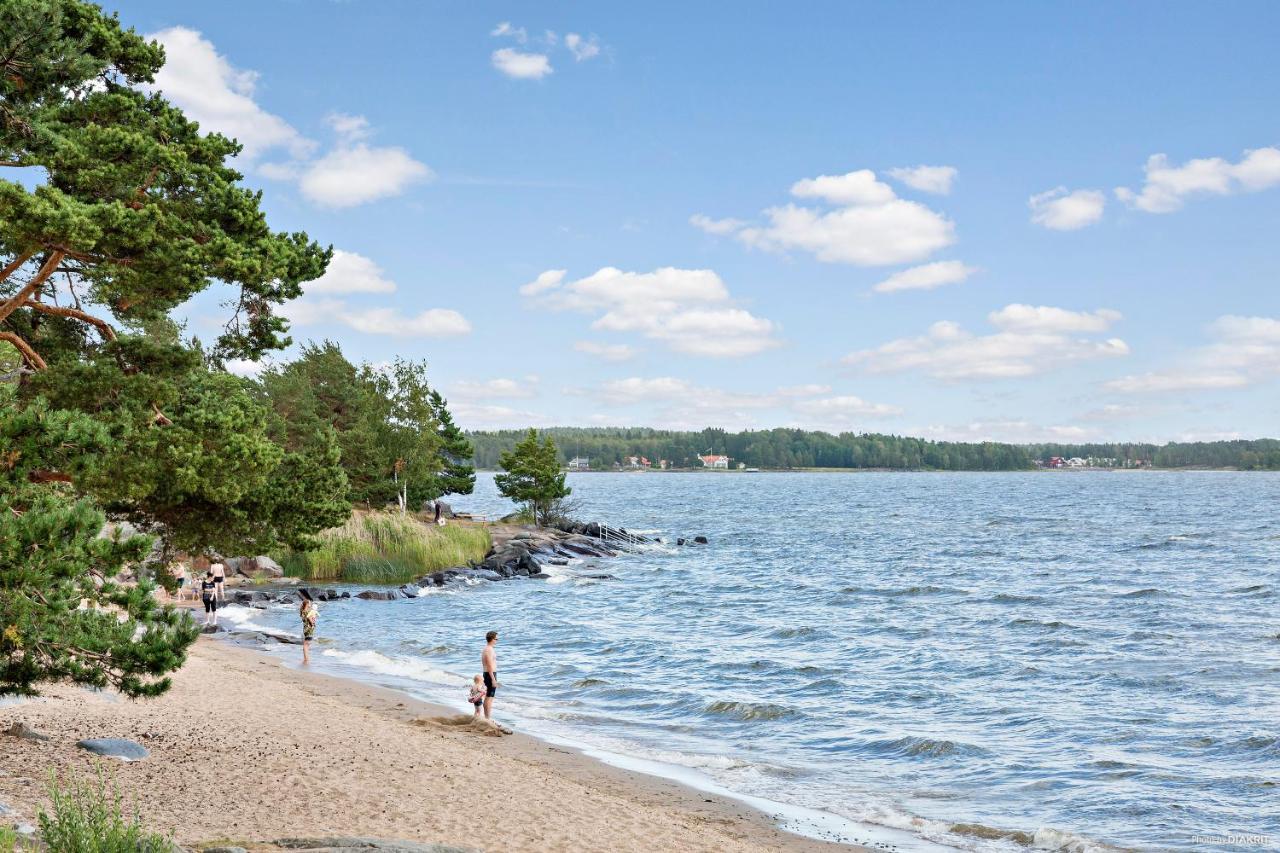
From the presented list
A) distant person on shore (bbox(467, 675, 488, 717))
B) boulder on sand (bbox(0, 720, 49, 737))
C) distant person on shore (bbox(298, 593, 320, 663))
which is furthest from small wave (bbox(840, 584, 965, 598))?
boulder on sand (bbox(0, 720, 49, 737))

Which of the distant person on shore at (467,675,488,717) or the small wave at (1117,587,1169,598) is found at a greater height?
the distant person on shore at (467,675,488,717)

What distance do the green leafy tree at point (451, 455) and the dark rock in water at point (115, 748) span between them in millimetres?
51811

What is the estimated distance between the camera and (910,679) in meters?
26.8

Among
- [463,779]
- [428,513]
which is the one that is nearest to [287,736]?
[463,779]

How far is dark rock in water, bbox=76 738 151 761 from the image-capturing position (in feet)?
45.3

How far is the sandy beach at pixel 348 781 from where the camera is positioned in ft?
40.1

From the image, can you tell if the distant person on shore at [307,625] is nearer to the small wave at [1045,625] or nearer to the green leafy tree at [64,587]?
the green leafy tree at [64,587]

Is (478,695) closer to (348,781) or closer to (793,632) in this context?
(348,781)

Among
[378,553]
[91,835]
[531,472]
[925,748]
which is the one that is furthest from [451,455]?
[91,835]

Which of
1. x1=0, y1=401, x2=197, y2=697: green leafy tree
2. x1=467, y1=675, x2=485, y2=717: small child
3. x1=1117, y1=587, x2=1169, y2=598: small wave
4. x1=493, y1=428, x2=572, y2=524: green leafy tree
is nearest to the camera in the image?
x1=0, y1=401, x2=197, y2=697: green leafy tree

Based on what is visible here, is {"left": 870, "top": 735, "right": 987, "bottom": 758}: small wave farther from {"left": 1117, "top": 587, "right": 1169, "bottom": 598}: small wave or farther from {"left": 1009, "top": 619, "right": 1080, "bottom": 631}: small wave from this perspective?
{"left": 1117, "top": 587, "right": 1169, "bottom": 598}: small wave

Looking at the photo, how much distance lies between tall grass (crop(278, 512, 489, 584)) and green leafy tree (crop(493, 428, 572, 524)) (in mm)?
13599

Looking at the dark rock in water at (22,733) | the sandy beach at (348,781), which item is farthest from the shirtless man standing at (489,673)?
the dark rock in water at (22,733)

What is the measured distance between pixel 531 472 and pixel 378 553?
1939 centimetres
